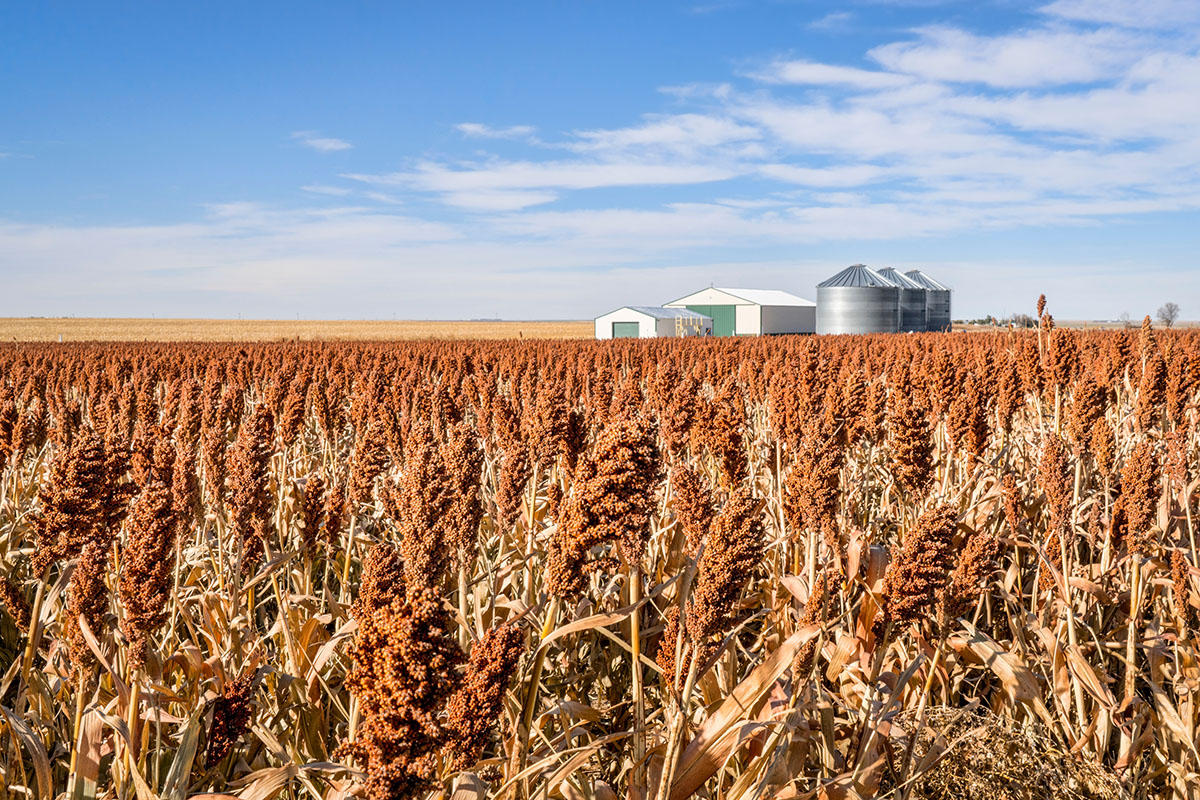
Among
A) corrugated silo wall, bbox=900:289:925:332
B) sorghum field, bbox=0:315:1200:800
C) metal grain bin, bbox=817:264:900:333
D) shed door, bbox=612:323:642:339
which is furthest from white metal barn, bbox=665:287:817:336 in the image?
sorghum field, bbox=0:315:1200:800

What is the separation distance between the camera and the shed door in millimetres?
59594

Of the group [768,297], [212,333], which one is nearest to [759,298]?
[768,297]

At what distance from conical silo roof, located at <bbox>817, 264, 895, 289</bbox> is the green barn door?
7956mm

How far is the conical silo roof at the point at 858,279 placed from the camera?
207 ft

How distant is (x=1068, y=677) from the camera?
10.2 feet

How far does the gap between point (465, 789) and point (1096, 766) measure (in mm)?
2338

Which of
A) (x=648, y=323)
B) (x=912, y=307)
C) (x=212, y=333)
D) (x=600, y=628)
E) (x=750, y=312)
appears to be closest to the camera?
(x=600, y=628)

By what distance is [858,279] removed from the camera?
63.7m

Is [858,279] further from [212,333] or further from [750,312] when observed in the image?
[212,333]

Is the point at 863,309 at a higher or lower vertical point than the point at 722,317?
higher

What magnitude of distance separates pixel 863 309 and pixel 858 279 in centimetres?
299

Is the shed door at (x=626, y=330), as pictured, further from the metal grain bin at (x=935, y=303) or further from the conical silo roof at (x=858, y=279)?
the metal grain bin at (x=935, y=303)

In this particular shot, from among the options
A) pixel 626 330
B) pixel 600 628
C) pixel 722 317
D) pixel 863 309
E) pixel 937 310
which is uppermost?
pixel 937 310

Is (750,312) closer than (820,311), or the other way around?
(820,311)
